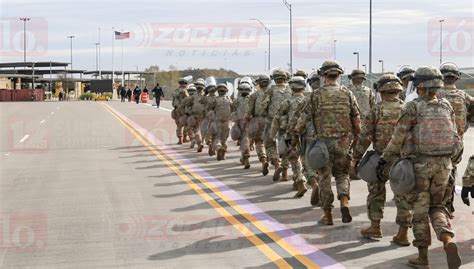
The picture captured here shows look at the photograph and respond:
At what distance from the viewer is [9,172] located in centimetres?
1659

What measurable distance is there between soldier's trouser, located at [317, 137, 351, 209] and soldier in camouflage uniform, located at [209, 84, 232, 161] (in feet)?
27.8

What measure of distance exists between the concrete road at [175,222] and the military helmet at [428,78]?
1777mm

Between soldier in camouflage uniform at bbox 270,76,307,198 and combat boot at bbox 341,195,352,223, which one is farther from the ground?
soldier in camouflage uniform at bbox 270,76,307,198

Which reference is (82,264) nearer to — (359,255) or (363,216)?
(359,255)

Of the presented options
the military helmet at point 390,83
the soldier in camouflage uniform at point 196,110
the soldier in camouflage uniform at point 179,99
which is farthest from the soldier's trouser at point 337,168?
the soldier in camouflage uniform at point 179,99

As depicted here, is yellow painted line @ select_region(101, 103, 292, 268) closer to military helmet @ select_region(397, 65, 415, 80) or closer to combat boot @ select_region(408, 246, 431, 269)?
combat boot @ select_region(408, 246, 431, 269)

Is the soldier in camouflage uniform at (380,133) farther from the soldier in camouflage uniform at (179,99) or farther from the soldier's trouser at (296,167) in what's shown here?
the soldier in camouflage uniform at (179,99)

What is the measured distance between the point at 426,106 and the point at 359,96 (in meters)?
6.09

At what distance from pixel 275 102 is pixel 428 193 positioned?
692cm

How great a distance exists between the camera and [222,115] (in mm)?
18078

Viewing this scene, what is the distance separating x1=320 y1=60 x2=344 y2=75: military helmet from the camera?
9500 mm

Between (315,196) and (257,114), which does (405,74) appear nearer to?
(315,196)

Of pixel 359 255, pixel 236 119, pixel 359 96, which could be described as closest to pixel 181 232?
pixel 359 255

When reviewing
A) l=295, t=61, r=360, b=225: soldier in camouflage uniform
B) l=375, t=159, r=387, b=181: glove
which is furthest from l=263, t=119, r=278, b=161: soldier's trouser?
l=375, t=159, r=387, b=181: glove
